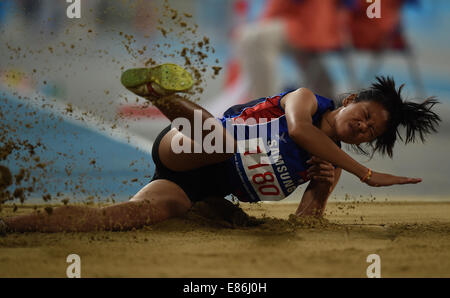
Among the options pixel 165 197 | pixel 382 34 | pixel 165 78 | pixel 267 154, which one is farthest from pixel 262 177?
pixel 382 34

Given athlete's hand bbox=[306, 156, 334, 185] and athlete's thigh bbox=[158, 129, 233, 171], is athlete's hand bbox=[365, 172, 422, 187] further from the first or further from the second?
athlete's thigh bbox=[158, 129, 233, 171]

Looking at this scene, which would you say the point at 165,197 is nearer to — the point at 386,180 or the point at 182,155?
the point at 182,155

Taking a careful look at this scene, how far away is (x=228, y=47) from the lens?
4.27 meters

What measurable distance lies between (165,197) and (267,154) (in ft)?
1.50

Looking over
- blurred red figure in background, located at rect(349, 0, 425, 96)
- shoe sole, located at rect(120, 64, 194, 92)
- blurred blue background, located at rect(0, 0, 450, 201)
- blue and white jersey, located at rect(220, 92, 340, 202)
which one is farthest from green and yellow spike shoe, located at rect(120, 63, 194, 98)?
blurred red figure in background, located at rect(349, 0, 425, 96)

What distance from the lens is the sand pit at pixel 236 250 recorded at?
128 centimetres

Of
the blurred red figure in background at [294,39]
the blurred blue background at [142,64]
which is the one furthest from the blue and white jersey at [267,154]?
the blurred red figure in background at [294,39]

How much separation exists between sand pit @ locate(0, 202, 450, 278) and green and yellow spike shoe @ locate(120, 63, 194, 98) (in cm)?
53

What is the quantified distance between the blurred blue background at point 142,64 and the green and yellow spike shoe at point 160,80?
1.53 m

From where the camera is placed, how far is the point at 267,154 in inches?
73.4

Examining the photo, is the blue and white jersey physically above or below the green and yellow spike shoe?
below

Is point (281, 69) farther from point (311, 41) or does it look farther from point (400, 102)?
point (400, 102)

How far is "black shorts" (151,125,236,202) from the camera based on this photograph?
6.49ft
